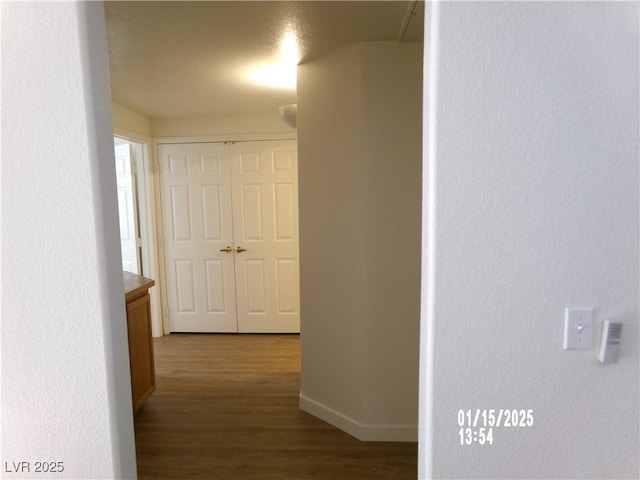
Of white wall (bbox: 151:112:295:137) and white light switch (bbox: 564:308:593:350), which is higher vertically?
white wall (bbox: 151:112:295:137)

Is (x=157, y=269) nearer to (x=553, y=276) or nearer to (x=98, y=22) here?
(x=98, y=22)

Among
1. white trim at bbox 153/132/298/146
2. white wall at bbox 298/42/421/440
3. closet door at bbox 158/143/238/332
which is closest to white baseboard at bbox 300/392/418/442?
white wall at bbox 298/42/421/440

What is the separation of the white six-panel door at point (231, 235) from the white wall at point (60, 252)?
2962 millimetres

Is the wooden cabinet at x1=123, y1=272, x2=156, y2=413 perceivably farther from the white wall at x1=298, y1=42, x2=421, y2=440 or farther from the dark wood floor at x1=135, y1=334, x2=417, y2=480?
the white wall at x1=298, y1=42, x2=421, y2=440

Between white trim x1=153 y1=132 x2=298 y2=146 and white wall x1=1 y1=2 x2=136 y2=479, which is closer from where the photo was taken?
white wall x1=1 y1=2 x2=136 y2=479

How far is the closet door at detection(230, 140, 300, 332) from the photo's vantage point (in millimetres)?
4027

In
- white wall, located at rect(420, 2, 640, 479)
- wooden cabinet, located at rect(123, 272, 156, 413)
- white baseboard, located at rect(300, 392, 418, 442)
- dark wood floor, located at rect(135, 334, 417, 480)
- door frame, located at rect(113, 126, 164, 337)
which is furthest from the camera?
door frame, located at rect(113, 126, 164, 337)

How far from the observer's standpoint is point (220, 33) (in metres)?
2.01

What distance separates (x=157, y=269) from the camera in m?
4.16

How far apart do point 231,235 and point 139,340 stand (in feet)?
5.48

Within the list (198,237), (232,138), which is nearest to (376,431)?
(198,237)

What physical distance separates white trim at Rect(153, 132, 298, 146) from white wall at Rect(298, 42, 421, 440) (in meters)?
1.48

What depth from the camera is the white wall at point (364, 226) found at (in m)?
2.16

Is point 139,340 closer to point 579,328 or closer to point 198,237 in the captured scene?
point 198,237
